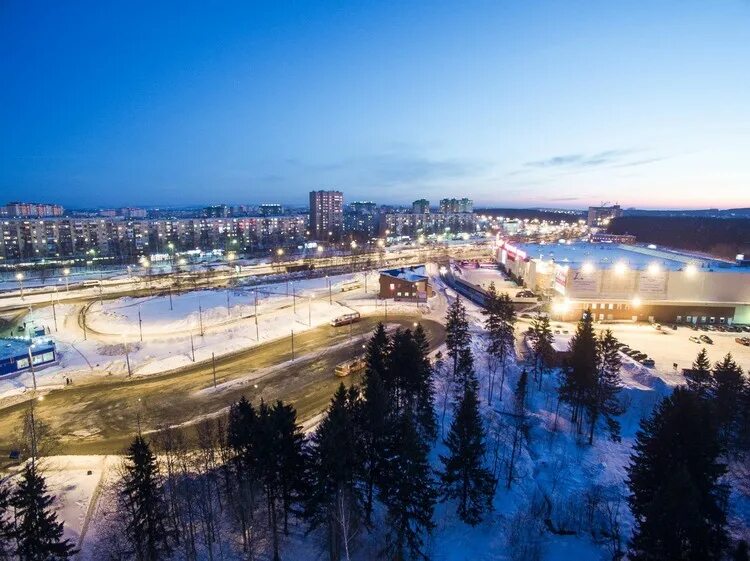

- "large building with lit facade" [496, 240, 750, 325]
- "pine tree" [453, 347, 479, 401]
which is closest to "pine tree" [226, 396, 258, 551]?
"pine tree" [453, 347, 479, 401]

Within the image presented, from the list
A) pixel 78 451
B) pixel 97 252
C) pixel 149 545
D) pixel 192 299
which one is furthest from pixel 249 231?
pixel 149 545

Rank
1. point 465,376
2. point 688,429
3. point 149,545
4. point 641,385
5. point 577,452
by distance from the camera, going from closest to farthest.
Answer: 1. point 149,545
2. point 688,429
3. point 577,452
4. point 465,376
5. point 641,385

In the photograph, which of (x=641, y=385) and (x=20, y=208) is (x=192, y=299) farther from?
(x=20, y=208)

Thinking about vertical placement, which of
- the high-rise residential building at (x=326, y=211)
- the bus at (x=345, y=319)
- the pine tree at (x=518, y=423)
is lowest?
the pine tree at (x=518, y=423)

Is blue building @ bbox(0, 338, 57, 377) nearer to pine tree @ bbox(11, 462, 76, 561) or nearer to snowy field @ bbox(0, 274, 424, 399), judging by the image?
snowy field @ bbox(0, 274, 424, 399)

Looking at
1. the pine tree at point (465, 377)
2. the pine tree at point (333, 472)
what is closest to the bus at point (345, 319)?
the pine tree at point (465, 377)

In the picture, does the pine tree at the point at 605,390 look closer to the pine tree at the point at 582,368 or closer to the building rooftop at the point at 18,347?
the pine tree at the point at 582,368
